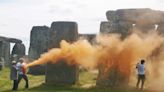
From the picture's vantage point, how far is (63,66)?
29.6 meters

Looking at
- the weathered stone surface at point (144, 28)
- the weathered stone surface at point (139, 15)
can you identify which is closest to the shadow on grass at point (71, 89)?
the weathered stone surface at point (144, 28)

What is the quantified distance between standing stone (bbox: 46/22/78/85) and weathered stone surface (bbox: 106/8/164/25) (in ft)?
19.4

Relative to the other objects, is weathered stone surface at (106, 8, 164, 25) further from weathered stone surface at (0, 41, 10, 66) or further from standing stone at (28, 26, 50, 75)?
weathered stone surface at (0, 41, 10, 66)

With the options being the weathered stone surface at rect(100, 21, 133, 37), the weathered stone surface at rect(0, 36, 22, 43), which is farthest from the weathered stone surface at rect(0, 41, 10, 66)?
the weathered stone surface at rect(100, 21, 133, 37)

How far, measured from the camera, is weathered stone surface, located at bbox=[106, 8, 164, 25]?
115 feet

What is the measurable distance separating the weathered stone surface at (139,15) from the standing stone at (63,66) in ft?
19.4

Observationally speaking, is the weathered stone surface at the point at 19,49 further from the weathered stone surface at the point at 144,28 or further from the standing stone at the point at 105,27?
the standing stone at the point at 105,27

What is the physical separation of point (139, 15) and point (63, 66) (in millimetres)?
8835

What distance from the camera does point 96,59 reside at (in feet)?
96.5

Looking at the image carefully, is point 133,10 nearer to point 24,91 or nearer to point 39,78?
point 39,78

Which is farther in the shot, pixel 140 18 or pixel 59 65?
pixel 140 18

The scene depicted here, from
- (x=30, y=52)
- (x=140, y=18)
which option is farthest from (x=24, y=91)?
(x=30, y=52)

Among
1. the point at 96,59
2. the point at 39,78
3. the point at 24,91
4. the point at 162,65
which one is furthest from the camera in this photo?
the point at 39,78

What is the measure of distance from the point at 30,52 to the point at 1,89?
15.3 meters
